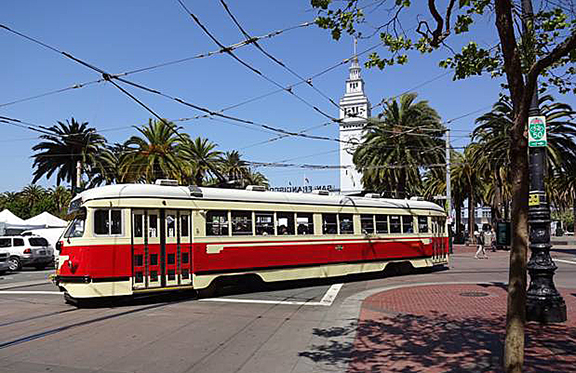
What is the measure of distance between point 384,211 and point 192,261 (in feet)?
26.8

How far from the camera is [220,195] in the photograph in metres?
14.9

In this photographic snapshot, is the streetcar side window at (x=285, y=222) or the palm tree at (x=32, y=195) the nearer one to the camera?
the streetcar side window at (x=285, y=222)

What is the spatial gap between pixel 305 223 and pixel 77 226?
6.81 m

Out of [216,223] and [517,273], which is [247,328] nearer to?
[216,223]

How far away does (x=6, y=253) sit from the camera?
25.0 m

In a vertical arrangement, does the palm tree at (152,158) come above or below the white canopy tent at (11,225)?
above

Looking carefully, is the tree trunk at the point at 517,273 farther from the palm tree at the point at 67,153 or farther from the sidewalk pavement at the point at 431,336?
the palm tree at the point at 67,153

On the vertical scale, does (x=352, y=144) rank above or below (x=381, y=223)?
above

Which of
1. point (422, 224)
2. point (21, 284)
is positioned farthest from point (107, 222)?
point (422, 224)

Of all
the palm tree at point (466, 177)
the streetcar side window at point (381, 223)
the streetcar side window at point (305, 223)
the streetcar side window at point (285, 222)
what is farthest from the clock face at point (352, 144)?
the palm tree at point (466, 177)

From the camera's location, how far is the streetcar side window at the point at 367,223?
60.5ft

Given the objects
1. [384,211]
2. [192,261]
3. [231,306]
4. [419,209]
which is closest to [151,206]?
[192,261]

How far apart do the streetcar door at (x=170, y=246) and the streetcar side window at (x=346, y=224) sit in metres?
6.12

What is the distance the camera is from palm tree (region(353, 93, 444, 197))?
32625 millimetres
